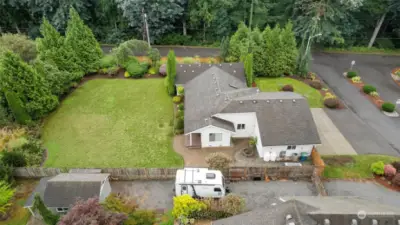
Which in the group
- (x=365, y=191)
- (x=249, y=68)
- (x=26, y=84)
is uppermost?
(x=249, y=68)

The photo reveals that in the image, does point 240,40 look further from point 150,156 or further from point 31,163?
point 31,163

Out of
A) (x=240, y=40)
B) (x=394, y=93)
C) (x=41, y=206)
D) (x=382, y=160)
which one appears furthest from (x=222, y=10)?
(x=41, y=206)

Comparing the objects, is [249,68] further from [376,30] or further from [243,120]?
[376,30]

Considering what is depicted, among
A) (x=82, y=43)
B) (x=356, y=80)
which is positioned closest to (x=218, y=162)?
(x=82, y=43)

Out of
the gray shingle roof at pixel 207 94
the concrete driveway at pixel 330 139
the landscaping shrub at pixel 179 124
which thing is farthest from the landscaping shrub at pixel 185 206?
the concrete driveway at pixel 330 139

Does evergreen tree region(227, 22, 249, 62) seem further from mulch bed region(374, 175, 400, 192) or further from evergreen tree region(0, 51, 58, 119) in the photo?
evergreen tree region(0, 51, 58, 119)

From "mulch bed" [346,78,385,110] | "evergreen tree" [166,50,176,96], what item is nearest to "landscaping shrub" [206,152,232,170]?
"evergreen tree" [166,50,176,96]

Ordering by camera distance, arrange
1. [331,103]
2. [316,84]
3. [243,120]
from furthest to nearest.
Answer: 1. [316,84]
2. [331,103]
3. [243,120]

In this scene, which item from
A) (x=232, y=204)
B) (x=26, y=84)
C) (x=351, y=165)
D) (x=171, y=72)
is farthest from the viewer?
(x=171, y=72)
